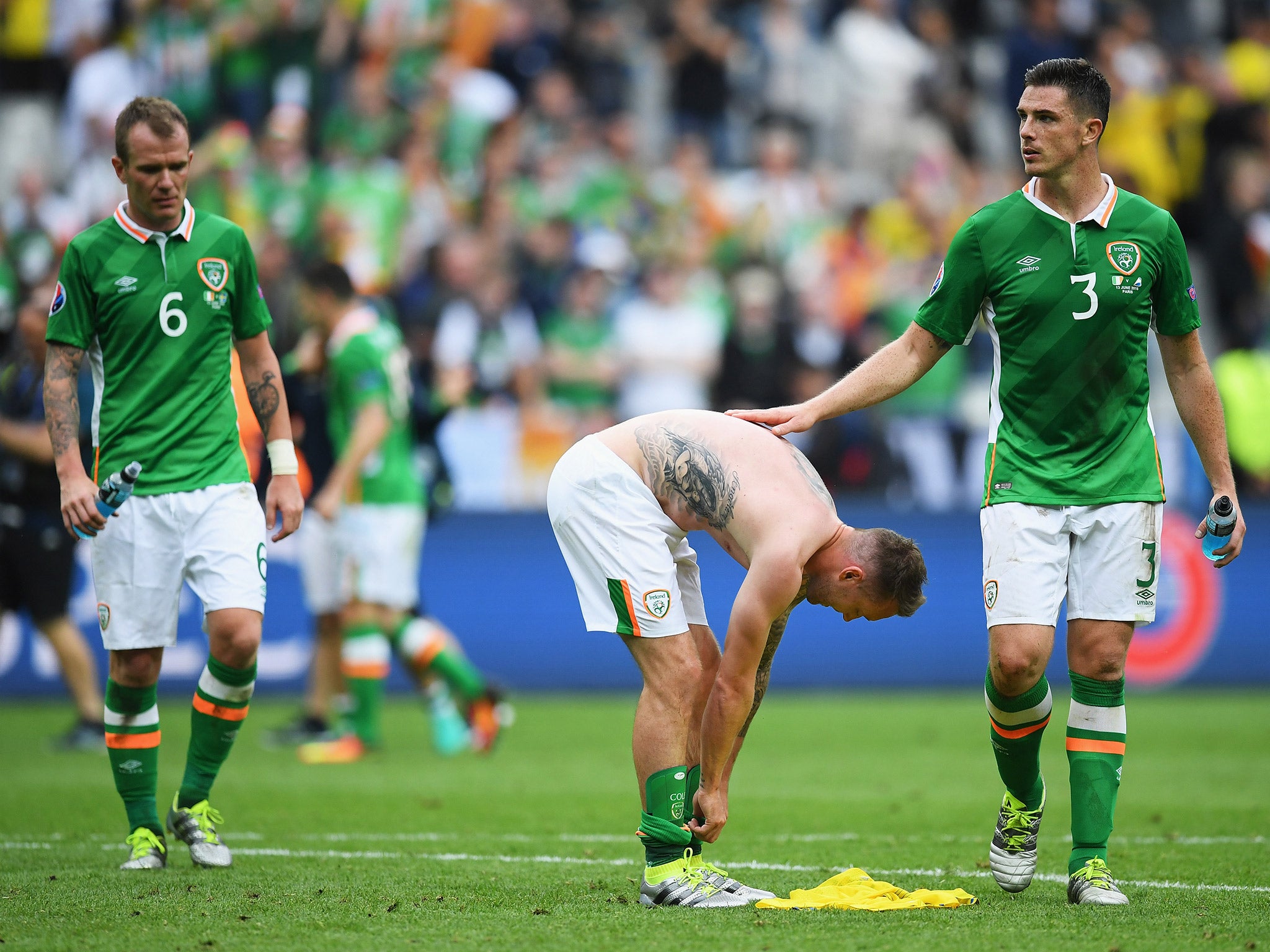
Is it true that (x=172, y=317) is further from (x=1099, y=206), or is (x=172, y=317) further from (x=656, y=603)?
(x=1099, y=206)

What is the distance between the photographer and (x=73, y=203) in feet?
54.6

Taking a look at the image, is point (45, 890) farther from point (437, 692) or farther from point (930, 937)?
point (437, 692)

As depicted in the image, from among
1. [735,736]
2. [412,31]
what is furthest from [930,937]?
[412,31]

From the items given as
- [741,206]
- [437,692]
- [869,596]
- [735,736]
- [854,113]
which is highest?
[854,113]

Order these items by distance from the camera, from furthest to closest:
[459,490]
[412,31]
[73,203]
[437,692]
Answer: [412,31]
[73,203]
[459,490]
[437,692]

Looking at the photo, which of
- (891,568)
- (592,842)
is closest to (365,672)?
(592,842)

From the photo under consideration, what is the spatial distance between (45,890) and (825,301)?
1180 centimetres

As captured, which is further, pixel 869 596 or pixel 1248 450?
pixel 1248 450

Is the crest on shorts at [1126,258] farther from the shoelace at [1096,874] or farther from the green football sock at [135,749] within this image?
the green football sock at [135,749]

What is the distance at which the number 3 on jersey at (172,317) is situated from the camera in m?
6.29

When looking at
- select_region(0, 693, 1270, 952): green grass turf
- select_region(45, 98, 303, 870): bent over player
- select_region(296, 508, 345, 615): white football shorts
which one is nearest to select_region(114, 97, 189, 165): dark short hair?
select_region(45, 98, 303, 870): bent over player

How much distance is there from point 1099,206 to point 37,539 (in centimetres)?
796

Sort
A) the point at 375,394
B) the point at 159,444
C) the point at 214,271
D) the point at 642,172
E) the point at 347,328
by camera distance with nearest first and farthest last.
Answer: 1. the point at 159,444
2. the point at 214,271
3. the point at 375,394
4. the point at 347,328
5. the point at 642,172

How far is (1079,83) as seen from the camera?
5699mm
